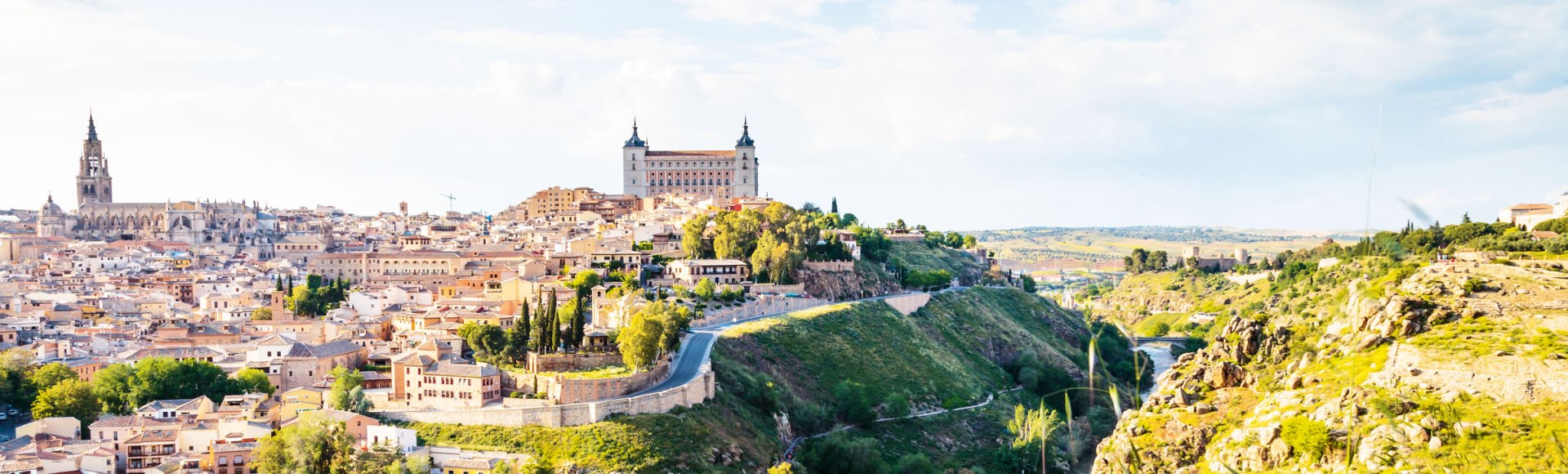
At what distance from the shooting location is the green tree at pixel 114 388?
163ft

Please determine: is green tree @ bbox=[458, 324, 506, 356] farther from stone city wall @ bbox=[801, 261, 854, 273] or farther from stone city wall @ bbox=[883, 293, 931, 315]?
stone city wall @ bbox=[883, 293, 931, 315]

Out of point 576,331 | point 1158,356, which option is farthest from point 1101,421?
point 1158,356

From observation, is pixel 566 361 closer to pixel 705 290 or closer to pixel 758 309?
pixel 705 290

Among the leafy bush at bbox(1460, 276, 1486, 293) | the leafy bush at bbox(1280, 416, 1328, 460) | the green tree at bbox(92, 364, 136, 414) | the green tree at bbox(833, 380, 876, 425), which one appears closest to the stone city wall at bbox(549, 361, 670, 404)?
the green tree at bbox(833, 380, 876, 425)

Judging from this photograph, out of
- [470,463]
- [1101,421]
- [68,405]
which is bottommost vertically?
[1101,421]

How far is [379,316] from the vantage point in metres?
65.8

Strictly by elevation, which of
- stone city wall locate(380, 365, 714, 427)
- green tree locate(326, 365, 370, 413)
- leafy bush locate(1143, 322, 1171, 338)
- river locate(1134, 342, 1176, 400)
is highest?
green tree locate(326, 365, 370, 413)

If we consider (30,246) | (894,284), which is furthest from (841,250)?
(30,246)

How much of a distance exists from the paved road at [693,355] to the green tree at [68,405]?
2117cm

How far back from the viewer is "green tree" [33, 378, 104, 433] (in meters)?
47.9

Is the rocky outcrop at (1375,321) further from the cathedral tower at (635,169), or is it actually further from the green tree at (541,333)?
the cathedral tower at (635,169)

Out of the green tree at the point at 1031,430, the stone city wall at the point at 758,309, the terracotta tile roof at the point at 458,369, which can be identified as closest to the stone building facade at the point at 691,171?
the stone city wall at the point at 758,309

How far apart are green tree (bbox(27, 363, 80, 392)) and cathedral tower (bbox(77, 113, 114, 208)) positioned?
305 ft

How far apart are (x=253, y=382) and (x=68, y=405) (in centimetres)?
652
